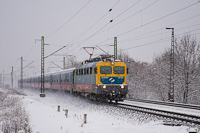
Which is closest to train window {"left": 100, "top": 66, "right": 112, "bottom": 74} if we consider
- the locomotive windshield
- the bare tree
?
the locomotive windshield

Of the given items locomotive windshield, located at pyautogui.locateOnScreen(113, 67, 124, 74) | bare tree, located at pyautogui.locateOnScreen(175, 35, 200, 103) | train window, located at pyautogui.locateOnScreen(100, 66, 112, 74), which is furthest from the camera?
bare tree, located at pyautogui.locateOnScreen(175, 35, 200, 103)

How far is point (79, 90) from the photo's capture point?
23641mm

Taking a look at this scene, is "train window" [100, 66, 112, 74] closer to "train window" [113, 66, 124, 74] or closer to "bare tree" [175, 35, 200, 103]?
"train window" [113, 66, 124, 74]

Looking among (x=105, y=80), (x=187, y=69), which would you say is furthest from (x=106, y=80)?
(x=187, y=69)

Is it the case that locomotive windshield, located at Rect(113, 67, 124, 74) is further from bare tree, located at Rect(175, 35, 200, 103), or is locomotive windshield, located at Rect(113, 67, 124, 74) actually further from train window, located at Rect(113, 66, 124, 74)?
bare tree, located at Rect(175, 35, 200, 103)

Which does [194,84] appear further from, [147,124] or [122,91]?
[147,124]

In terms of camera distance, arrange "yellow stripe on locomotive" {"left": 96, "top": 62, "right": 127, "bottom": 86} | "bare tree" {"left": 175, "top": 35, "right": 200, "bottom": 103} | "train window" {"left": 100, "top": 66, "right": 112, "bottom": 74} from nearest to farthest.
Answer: "yellow stripe on locomotive" {"left": 96, "top": 62, "right": 127, "bottom": 86}, "train window" {"left": 100, "top": 66, "right": 112, "bottom": 74}, "bare tree" {"left": 175, "top": 35, "right": 200, "bottom": 103}

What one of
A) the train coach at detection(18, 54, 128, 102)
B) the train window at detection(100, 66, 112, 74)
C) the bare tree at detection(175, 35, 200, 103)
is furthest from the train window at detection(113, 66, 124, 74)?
the bare tree at detection(175, 35, 200, 103)

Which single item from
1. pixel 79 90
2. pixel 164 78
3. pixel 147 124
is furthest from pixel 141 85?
pixel 147 124

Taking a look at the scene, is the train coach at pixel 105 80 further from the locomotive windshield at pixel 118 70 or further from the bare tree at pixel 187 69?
the bare tree at pixel 187 69

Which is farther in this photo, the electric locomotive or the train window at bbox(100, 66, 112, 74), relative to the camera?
the train window at bbox(100, 66, 112, 74)

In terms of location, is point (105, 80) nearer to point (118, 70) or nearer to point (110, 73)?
point (110, 73)

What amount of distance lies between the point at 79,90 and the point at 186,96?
11759 millimetres

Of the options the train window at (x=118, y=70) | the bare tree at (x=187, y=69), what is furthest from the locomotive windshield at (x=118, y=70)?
the bare tree at (x=187, y=69)
